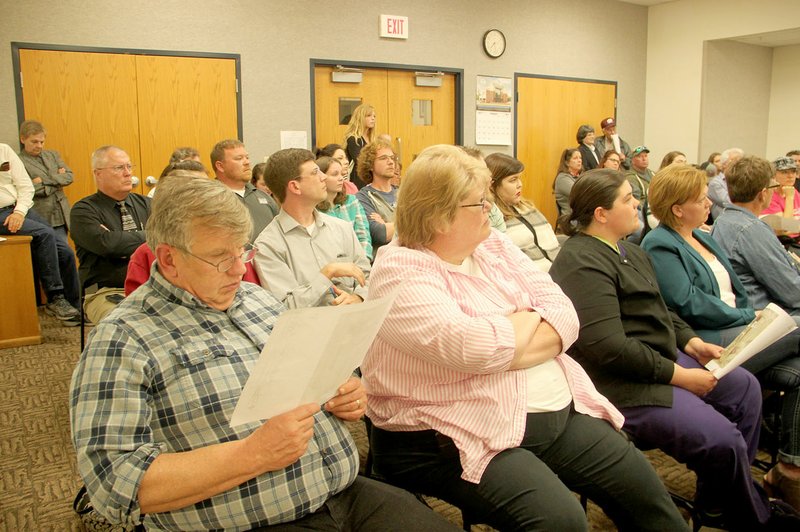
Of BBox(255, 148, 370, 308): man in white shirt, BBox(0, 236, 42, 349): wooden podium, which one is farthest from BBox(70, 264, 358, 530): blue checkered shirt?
BBox(0, 236, 42, 349): wooden podium

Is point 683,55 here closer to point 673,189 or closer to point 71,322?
point 673,189

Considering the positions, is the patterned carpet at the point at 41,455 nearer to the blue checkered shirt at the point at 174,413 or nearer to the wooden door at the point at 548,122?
the blue checkered shirt at the point at 174,413

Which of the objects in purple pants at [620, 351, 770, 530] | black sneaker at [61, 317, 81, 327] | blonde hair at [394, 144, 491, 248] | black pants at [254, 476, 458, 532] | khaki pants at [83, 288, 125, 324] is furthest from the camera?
black sneaker at [61, 317, 81, 327]

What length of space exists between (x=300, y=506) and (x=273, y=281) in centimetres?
118

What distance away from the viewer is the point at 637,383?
6.23ft

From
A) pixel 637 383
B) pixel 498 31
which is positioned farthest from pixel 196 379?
pixel 498 31

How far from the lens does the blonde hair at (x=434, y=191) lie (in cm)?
160

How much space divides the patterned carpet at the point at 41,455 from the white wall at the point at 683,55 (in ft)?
23.1

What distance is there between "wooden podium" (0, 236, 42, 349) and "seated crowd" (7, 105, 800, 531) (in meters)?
2.37

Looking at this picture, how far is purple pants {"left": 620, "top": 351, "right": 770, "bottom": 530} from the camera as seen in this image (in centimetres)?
180

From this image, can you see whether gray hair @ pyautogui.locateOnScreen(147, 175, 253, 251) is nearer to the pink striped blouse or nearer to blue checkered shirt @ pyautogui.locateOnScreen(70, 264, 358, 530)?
blue checkered shirt @ pyautogui.locateOnScreen(70, 264, 358, 530)

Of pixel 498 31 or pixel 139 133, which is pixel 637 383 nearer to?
pixel 139 133

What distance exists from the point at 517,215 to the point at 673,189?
105cm

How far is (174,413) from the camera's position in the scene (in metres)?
1.18
